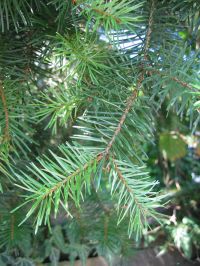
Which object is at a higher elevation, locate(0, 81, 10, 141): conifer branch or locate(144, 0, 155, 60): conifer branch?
locate(144, 0, 155, 60): conifer branch

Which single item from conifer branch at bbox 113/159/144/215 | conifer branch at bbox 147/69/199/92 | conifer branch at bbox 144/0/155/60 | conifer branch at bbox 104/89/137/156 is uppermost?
conifer branch at bbox 144/0/155/60

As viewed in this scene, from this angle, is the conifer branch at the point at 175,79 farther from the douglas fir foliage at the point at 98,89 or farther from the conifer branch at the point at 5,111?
the conifer branch at the point at 5,111

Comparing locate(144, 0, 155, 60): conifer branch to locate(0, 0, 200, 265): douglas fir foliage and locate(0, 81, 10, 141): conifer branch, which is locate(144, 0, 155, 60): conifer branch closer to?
locate(0, 0, 200, 265): douglas fir foliage

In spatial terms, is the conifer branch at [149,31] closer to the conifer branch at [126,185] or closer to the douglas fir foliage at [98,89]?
the douglas fir foliage at [98,89]

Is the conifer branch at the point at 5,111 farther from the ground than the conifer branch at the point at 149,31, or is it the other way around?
the conifer branch at the point at 149,31

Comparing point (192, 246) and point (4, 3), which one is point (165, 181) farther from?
point (4, 3)

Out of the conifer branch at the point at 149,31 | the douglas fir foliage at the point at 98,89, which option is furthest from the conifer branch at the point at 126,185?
the conifer branch at the point at 149,31

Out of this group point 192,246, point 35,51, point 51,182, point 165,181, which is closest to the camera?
point 51,182

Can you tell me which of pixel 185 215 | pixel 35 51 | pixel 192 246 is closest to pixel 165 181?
pixel 185 215

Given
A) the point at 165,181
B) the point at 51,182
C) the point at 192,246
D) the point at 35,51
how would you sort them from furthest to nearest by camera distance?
the point at 165,181
the point at 192,246
the point at 35,51
the point at 51,182

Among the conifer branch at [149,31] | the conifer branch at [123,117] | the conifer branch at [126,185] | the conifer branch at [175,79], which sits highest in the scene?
the conifer branch at [149,31]

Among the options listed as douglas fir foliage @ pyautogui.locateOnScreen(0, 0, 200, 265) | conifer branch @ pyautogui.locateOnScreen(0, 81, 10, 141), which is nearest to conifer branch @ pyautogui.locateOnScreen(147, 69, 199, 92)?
douglas fir foliage @ pyautogui.locateOnScreen(0, 0, 200, 265)
